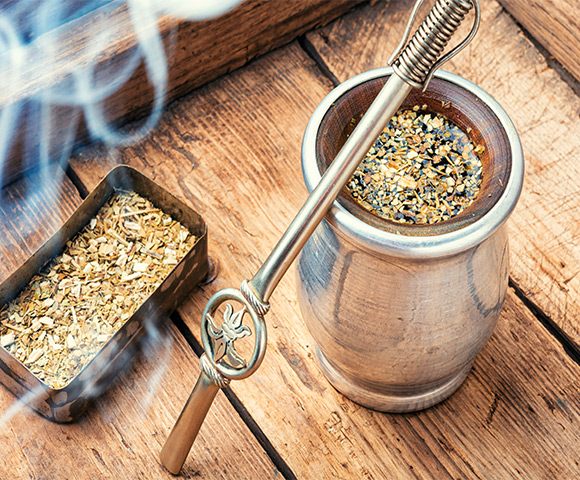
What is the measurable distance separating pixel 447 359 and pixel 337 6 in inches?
20.6

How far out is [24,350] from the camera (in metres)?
0.69

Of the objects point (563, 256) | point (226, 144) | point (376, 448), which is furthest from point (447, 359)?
point (226, 144)

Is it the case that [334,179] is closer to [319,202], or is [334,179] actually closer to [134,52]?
[319,202]

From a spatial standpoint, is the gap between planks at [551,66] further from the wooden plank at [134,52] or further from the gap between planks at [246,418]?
the gap between planks at [246,418]

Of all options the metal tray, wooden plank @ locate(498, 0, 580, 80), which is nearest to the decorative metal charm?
the metal tray

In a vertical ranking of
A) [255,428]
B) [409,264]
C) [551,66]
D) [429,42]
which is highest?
[429,42]

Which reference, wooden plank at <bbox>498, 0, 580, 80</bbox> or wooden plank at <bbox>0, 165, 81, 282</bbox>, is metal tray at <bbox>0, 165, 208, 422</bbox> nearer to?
wooden plank at <bbox>0, 165, 81, 282</bbox>

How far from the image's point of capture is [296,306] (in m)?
0.76

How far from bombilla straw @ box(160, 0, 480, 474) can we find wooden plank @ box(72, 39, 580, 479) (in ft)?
0.44

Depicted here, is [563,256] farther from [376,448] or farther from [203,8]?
[203,8]

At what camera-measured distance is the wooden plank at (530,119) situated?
76 centimetres

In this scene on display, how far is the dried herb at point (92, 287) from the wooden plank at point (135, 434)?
0.05 metres

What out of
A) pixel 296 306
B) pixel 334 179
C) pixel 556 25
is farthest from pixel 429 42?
pixel 556 25

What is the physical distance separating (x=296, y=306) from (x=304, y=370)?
71mm
